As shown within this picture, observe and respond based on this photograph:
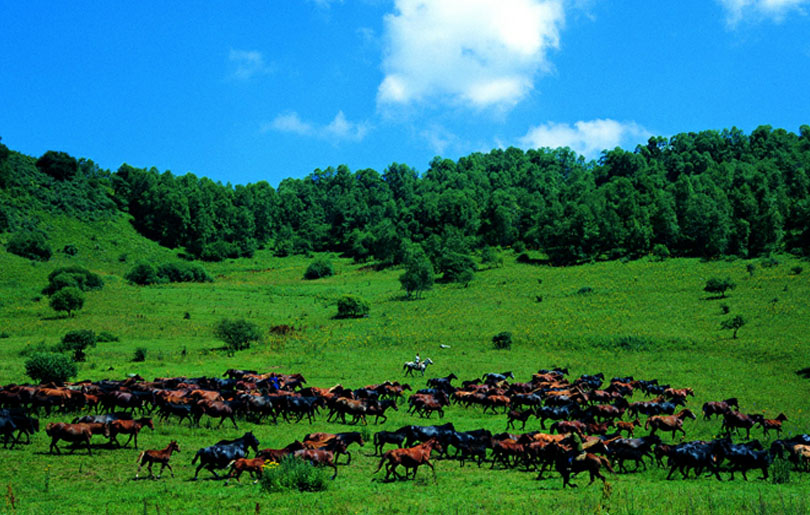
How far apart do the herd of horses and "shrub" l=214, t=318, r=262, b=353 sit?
15.6 m

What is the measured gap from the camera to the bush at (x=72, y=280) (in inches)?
2717

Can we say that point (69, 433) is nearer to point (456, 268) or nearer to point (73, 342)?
point (73, 342)

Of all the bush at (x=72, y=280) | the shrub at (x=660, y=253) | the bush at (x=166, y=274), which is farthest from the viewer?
the shrub at (x=660, y=253)

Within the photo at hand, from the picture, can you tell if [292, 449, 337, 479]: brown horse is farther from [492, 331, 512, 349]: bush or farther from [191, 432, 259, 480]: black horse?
[492, 331, 512, 349]: bush

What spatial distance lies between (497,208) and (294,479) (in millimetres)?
124026

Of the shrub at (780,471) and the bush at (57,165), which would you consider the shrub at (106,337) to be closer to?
the shrub at (780,471)

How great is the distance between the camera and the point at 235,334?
48.4 metres

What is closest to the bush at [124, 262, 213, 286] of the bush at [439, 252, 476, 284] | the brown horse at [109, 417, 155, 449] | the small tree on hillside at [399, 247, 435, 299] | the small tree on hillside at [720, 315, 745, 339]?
the small tree on hillside at [399, 247, 435, 299]

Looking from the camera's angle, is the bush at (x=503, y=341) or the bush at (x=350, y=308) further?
the bush at (x=350, y=308)

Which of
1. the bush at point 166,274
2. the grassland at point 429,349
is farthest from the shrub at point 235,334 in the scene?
the bush at point 166,274

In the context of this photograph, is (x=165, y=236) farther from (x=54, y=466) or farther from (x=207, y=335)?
(x=54, y=466)

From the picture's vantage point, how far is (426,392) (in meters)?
28.5

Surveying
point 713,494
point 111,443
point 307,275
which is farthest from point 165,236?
point 713,494

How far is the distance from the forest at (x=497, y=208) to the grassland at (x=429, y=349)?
1106 cm
